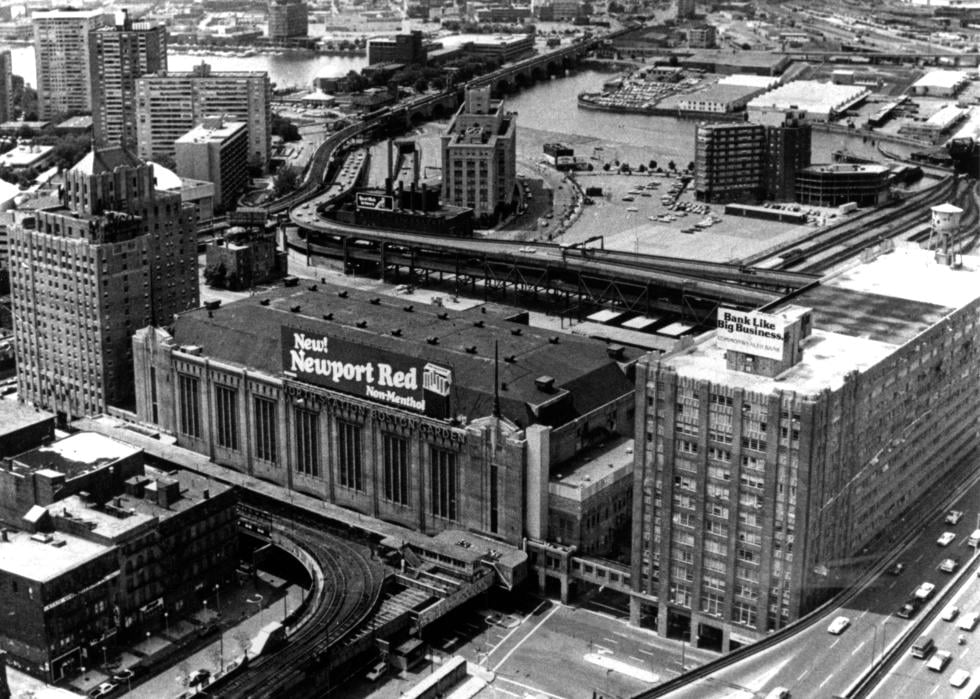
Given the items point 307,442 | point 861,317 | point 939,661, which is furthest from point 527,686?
point 861,317

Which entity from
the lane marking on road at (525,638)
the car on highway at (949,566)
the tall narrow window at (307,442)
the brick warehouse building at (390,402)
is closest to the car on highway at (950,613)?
the car on highway at (949,566)

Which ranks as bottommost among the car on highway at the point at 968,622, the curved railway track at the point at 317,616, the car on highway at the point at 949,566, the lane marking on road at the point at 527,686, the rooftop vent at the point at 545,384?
the lane marking on road at the point at 527,686

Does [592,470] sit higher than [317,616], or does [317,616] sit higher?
[592,470]

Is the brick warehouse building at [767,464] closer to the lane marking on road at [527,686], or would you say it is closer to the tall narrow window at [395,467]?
the lane marking on road at [527,686]

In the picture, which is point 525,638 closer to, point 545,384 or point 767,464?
point 545,384

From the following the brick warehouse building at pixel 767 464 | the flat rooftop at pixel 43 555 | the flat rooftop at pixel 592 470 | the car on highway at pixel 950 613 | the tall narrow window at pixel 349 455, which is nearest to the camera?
the brick warehouse building at pixel 767 464

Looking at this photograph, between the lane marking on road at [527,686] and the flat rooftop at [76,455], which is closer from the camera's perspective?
the lane marking on road at [527,686]
